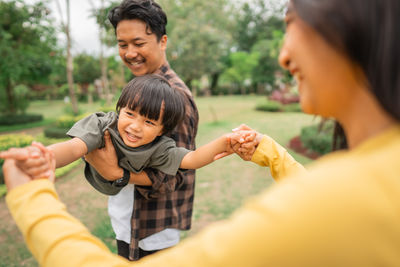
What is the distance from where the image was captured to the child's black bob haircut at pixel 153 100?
5.30 ft

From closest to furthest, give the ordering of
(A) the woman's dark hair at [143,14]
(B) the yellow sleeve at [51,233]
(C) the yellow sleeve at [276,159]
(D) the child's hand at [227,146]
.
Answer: (B) the yellow sleeve at [51,233], (C) the yellow sleeve at [276,159], (D) the child's hand at [227,146], (A) the woman's dark hair at [143,14]

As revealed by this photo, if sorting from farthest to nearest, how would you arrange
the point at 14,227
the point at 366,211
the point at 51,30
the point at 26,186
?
the point at 51,30, the point at 14,227, the point at 26,186, the point at 366,211

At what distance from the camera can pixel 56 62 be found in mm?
12336

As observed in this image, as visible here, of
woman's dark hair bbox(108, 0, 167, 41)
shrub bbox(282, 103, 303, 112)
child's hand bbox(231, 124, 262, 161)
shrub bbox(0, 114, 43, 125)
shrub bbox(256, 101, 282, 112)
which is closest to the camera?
child's hand bbox(231, 124, 262, 161)

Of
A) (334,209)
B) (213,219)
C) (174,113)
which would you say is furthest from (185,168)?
(213,219)

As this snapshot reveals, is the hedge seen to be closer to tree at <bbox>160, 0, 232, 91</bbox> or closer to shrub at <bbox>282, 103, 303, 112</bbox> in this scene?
shrub at <bbox>282, 103, 303, 112</bbox>

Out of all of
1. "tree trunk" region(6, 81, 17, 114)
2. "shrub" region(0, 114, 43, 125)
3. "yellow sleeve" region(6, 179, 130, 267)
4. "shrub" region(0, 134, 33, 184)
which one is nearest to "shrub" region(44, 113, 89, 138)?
"shrub" region(0, 134, 33, 184)

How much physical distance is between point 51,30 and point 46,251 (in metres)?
12.5

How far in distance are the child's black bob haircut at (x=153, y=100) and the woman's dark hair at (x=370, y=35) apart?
1.11m

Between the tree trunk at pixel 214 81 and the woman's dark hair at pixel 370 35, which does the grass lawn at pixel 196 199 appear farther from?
the tree trunk at pixel 214 81

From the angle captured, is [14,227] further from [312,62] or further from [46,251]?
[312,62]

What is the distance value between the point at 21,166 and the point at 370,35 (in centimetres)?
93

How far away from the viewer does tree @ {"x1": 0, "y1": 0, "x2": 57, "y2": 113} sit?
32.7ft

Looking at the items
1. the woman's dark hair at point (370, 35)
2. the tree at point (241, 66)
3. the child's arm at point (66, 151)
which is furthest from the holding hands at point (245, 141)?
the tree at point (241, 66)
